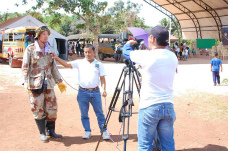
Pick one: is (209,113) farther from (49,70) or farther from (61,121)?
(49,70)

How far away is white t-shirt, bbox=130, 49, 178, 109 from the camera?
2678 mm

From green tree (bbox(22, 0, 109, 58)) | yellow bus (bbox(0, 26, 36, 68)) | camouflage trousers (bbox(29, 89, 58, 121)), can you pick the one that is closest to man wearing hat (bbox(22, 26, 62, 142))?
camouflage trousers (bbox(29, 89, 58, 121))

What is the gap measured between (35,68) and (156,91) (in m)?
2.28

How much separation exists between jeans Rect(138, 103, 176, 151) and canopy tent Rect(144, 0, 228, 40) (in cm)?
2286

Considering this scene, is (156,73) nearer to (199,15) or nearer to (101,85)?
(101,85)

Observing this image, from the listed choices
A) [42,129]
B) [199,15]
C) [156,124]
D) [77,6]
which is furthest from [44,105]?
[199,15]

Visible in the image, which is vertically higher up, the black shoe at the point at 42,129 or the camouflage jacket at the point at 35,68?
the camouflage jacket at the point at 35,68

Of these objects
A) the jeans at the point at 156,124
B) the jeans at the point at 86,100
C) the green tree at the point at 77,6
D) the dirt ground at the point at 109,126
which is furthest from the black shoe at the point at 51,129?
the green tree at the point at 77,6

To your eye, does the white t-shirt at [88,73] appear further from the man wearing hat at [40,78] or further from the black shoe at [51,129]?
the black shoe at [51,129]

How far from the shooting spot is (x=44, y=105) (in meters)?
4.37

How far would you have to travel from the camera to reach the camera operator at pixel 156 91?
8.82 feet

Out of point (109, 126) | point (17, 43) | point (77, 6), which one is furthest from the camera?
point (77, 6)

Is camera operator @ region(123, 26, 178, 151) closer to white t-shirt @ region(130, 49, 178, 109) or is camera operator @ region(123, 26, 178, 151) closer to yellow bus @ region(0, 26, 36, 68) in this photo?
white t-shirt @ region(130, 49, 178, 109)

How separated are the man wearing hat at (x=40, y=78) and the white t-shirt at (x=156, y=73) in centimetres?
200
